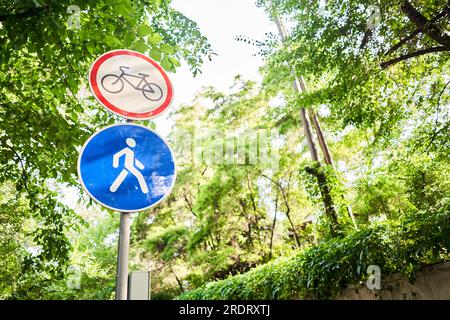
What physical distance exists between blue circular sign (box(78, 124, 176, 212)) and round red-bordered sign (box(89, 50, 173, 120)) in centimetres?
17

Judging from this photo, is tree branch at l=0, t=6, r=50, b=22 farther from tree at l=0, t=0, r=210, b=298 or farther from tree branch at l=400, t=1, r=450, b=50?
tree branch at l=400, t=1, r=450, b=50

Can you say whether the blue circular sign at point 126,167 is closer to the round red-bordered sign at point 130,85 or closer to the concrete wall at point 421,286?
the round red-bordered sign at point 130,85

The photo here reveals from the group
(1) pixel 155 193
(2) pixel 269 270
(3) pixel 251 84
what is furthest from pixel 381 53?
(3) pixel 251 84

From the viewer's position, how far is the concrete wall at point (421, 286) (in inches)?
142

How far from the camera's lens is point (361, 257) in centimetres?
410

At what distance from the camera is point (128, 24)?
3.14 m

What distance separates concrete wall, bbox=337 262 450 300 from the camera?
3609mm

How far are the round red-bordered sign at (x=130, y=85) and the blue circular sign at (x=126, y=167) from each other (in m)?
0.17

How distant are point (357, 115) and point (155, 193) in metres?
5.11

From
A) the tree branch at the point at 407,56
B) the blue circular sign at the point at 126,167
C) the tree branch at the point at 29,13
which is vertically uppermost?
the tree branch at the point at 407,56

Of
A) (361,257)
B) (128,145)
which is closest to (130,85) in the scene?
(128,145)

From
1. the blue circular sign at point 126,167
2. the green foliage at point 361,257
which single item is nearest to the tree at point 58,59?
the blue circular sign at point 126,167

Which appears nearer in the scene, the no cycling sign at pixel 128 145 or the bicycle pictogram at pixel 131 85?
the no cycling sign at pixel 128 145
